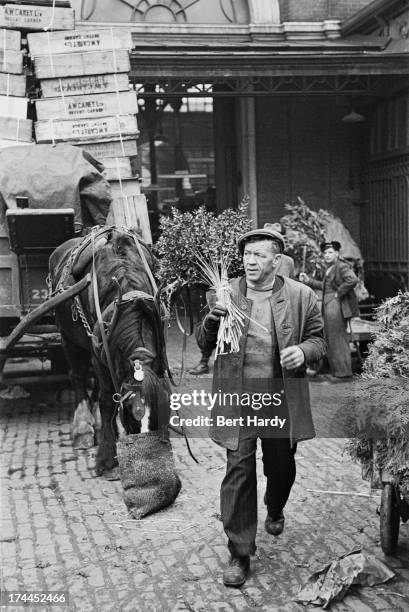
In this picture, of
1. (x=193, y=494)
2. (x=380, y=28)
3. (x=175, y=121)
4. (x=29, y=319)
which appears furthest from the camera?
(x=175, y=121)

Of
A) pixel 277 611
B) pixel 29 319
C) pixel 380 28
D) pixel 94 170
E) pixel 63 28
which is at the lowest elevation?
pixel 277 611

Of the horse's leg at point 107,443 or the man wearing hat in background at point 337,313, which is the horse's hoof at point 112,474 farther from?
the man wearing hat in background at point 337,313

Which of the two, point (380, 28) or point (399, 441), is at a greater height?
point (380, 28)

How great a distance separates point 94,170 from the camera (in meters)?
6.90

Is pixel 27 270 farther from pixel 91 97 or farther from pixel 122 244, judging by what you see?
pixel 91 97

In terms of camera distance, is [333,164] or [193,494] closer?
[193,494]

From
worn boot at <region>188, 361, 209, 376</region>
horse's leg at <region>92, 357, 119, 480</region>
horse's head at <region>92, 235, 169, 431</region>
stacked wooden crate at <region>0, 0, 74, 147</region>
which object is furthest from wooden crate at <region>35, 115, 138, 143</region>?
worn boot at <region>188, 361, 209, 376</region>

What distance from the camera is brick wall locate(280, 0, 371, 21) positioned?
47.0 ft

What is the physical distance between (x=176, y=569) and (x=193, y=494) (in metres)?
1.22

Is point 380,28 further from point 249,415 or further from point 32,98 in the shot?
point 249,415

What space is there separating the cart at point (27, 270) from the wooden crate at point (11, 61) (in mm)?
2070

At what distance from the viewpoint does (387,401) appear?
3922 mm

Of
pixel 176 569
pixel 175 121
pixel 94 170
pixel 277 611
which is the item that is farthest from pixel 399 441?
pixel 175 121

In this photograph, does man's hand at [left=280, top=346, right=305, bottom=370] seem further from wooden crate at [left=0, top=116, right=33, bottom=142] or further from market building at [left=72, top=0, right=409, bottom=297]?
market building at [left=72, top=0, right=409, bottom=297]
